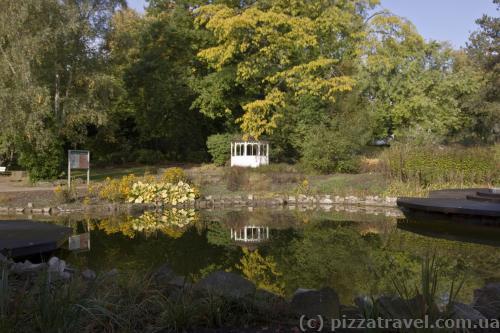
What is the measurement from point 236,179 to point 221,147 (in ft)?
24.4

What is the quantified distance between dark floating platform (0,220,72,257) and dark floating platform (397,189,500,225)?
7.76m

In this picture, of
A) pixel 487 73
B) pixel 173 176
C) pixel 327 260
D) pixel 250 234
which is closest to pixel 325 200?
pixel 173 176

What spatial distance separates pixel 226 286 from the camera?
12.7 feet

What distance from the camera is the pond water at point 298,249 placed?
5.90 m

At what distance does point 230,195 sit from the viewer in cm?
1504

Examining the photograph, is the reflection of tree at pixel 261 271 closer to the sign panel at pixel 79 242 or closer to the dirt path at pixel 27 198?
the sign panel at pixel 79 242

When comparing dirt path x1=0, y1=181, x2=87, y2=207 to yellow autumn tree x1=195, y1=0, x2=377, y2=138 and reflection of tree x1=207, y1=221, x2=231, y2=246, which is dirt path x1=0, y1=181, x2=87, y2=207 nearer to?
reflection of tree x1=207, y1=221, x2=231, y2=246

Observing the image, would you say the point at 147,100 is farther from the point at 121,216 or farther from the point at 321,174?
the point at 121,216

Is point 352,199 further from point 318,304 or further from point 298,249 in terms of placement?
point 318,304

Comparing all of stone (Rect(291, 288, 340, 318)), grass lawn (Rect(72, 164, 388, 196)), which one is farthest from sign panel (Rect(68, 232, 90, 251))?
grass lawn (Rect(72, 164, 388, 196))

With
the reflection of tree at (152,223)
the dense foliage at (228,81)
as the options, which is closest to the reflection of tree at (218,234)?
the reflection of tree at (152,223)

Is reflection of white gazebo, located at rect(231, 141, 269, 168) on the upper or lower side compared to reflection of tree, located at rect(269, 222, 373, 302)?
upper

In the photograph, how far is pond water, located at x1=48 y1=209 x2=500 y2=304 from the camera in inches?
232

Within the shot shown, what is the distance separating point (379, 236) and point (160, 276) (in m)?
5.62
